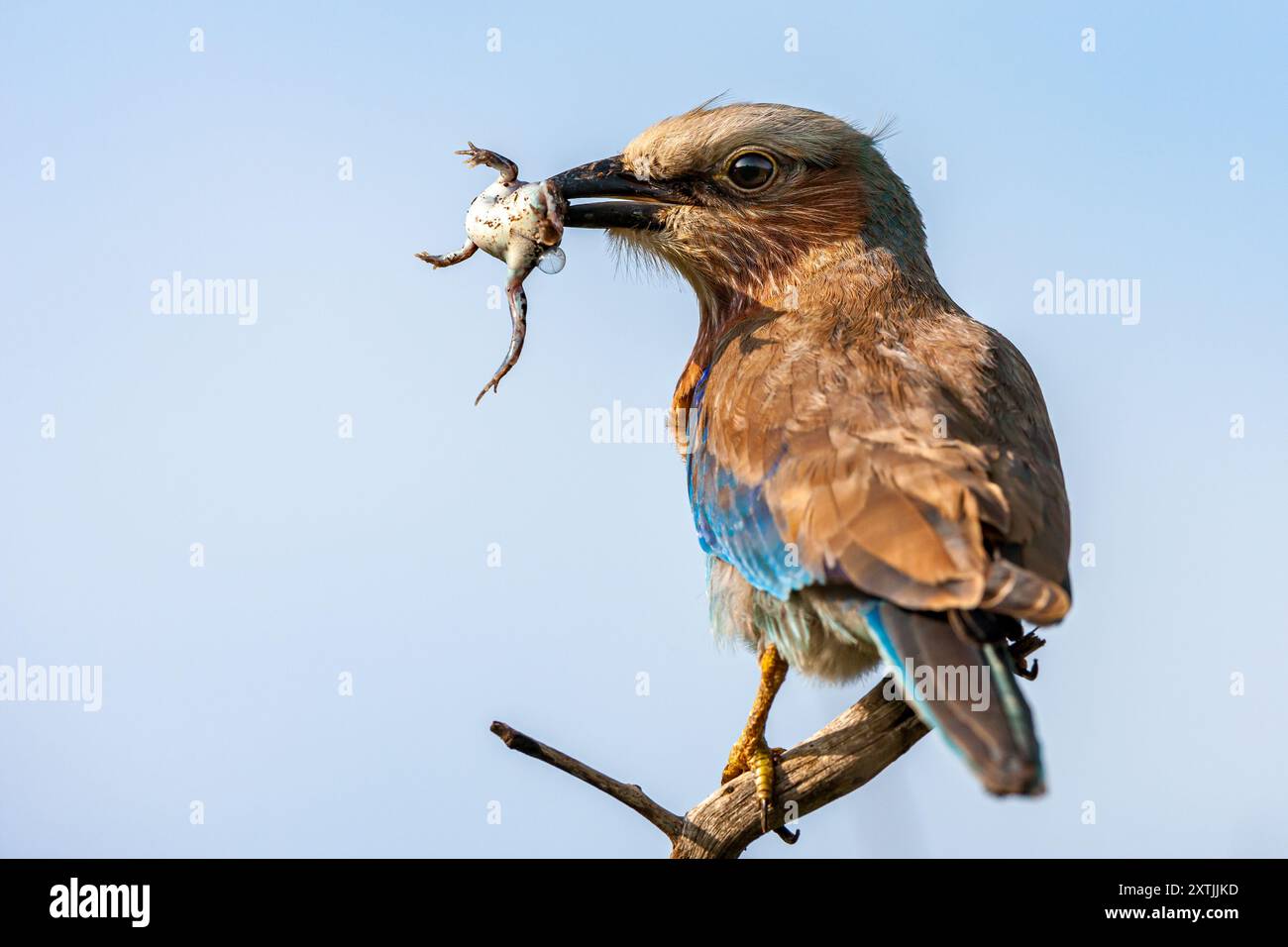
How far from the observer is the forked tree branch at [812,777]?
5.07 metres

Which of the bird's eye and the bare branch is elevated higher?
the bird's eye

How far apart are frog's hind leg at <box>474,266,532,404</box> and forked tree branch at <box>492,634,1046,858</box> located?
5.80 ft


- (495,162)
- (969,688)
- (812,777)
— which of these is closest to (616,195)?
(495,162)

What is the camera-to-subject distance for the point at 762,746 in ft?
17.4

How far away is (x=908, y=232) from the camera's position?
6477 millimetres

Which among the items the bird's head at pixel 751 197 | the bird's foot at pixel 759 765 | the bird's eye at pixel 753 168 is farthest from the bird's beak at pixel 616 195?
the bird's foot at pixel 759 765

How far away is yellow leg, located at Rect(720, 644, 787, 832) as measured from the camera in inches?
203

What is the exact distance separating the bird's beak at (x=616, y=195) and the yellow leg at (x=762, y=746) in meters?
2.05

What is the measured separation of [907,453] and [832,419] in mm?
396

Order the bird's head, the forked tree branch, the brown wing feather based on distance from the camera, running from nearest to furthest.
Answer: the brown wing feather
the forked tree branch
the bird's head

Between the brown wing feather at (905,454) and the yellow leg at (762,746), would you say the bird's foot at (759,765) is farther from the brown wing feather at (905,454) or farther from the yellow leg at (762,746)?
the brown wing feather at (905,454)

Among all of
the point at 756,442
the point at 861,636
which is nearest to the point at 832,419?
the point at 756,442

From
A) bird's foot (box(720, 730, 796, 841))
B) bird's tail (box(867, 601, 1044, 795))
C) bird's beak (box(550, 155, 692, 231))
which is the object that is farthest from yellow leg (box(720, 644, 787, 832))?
bird's beak (box(550, 155, 692, 231))

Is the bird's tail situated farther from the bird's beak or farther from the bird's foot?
the bird's beak
